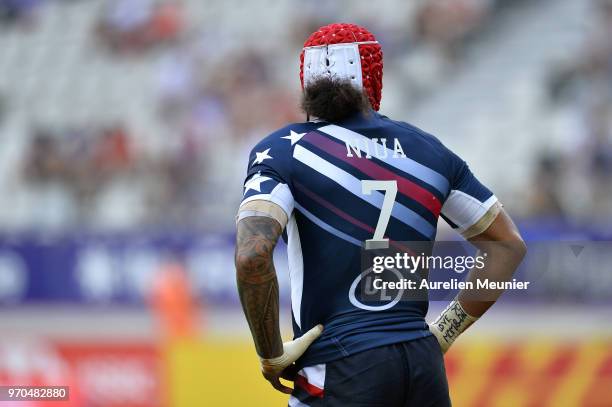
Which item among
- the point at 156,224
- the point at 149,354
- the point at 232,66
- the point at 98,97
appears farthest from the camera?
the point at 98,97

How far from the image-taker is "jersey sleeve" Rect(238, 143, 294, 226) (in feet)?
11.3

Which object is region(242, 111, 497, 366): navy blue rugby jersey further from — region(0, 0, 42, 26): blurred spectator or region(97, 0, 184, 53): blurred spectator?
region(0, 0, 42, 26): blurred spectator

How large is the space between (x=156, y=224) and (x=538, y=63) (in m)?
5.41

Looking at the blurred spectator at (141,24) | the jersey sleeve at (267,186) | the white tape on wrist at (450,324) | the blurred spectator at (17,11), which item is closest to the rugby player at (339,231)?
the jersey sleeve at (267,186)

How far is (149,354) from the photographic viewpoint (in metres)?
8.19

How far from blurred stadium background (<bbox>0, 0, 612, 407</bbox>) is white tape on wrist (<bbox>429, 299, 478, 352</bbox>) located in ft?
15.4

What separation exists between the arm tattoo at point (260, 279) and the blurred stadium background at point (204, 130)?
5187 mm

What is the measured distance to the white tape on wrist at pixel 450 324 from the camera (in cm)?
397

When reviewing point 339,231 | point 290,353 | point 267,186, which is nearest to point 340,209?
point 339,231

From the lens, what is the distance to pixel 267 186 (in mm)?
3471

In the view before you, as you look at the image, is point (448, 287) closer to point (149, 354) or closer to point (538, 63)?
point (149, 354)

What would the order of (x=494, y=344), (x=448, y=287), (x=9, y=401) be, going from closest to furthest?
(x=448, y=287) → (x=9, y=401) → (x=494, y=344)

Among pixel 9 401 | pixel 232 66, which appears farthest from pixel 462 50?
pixel 9 401

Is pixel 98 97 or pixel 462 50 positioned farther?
pixel 98 97
